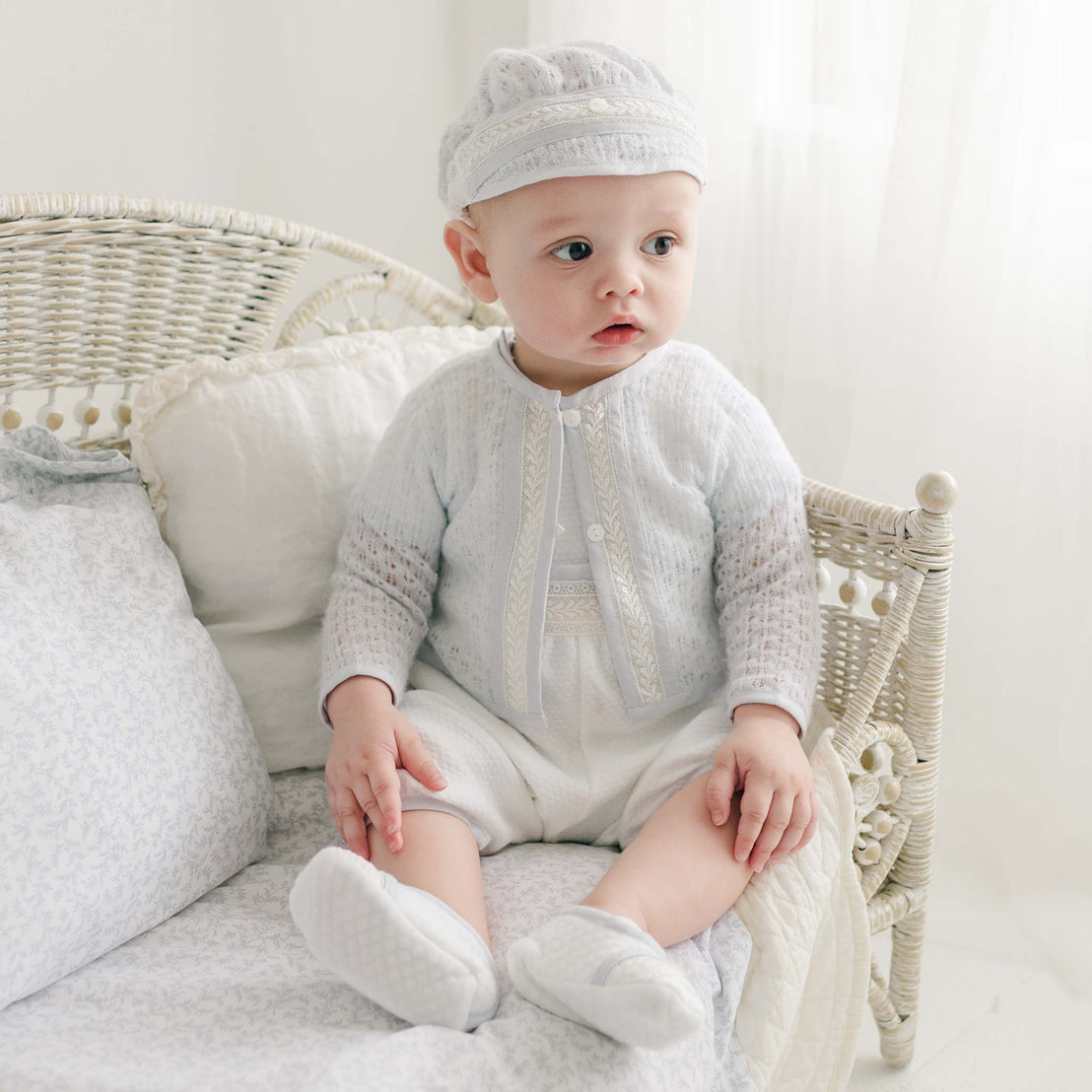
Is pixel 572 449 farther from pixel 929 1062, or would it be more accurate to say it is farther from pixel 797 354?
pixel 929 1062

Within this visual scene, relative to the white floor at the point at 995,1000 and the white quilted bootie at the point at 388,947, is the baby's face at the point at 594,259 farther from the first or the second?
the white floor at the point at 995,1000

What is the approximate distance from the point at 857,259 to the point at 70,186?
103cm

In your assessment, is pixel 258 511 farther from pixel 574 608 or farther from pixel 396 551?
pixel 574 608

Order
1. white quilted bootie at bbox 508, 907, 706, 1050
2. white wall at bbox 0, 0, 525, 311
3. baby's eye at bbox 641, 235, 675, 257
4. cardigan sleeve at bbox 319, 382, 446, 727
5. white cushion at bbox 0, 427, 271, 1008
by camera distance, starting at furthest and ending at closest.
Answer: white wall at bbox 0, 0, 525, 311 < cardigan sleeve at bbox 319, 382, 446, 727 < baby's eye at bbox 641, 235, 675, 257 < white cushion at bbox 0, 427, 271, 1008 < white quilted bootie at bbox 508, 907, 706, 1050

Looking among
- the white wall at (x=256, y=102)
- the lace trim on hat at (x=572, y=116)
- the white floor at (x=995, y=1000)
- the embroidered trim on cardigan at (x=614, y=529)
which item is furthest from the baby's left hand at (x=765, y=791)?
the white wall at (x=256, y=102)

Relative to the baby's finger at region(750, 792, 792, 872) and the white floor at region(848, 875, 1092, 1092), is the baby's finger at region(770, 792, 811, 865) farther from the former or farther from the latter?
the white floor at region(848, 875, 1092, 1092)

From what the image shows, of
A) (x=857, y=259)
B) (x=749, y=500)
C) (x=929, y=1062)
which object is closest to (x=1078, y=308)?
(x=857, y=259)

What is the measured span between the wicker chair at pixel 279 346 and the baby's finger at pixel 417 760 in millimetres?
363

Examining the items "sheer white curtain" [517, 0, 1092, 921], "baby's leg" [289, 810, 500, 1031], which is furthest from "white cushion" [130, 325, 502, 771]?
"sheer white curtain" [517, 0, 1092, 921]

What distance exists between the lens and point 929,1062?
1.33 metres

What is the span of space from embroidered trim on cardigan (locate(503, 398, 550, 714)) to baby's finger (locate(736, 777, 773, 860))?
9.5 inches

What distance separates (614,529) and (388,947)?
1.42 ft

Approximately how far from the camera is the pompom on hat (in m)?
0.95

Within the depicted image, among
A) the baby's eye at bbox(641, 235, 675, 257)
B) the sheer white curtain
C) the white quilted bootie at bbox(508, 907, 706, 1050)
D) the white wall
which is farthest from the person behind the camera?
the white wall
